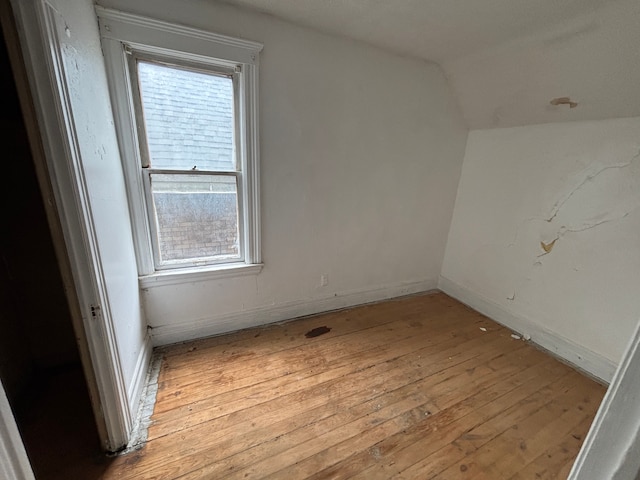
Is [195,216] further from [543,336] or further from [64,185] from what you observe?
[543,336]

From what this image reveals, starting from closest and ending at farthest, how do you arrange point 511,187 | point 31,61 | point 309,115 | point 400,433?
1. point 31,61
2. point 400,433
3. point 309,115
4. point 511,187

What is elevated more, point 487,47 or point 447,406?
point 487,47

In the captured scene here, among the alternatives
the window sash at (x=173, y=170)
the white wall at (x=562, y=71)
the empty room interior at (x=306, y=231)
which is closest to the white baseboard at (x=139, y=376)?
the empty room interior at (x=306, y=231)

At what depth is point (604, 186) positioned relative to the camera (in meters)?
1.87

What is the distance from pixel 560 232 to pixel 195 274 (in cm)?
279

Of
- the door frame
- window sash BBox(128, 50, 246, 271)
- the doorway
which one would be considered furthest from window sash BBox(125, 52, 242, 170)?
the door frame

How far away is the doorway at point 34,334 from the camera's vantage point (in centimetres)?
128

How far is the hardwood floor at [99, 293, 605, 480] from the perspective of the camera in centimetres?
129

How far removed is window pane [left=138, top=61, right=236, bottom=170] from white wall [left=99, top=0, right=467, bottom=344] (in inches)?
10.0

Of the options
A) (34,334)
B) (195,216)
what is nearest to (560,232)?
(195,216)

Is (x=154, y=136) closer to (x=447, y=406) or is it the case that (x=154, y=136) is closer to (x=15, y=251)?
(x=15, y=251)

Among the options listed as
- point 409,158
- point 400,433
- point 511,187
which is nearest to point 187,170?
point 409,158

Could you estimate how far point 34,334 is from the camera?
1.58 m

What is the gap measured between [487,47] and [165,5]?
2.06m
